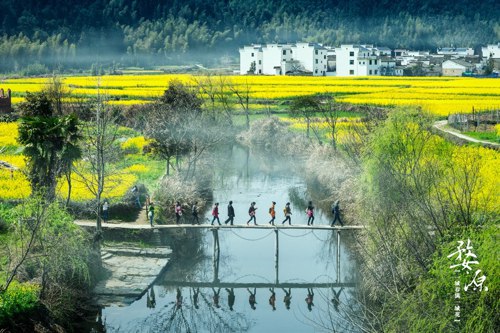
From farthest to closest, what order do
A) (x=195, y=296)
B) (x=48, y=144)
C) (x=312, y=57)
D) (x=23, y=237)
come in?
(x=312, y=57) < (x=48, y=144) < (x=195, y=296) < (x=23, y=237)

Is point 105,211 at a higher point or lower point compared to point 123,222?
higher

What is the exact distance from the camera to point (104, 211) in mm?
30594

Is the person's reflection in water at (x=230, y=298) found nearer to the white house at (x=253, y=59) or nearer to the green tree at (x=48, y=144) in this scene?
the green tree at (x=48, y=144)

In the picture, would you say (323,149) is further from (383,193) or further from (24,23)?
(24,23)

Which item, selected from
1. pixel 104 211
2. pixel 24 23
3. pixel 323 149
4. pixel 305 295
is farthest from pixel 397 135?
pixel 24 23

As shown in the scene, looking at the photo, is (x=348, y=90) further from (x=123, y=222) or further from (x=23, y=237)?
(x=23, y=237)

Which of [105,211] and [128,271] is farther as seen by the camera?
[105,211]

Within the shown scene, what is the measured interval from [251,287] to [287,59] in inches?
3871

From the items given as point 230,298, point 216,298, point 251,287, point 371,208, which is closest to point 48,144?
point 216,298

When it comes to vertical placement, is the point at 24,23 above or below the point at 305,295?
above

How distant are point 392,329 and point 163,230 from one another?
1580 centimetres

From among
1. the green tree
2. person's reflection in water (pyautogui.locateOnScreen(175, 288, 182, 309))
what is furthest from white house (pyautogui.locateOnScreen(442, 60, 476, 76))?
person's reflection in water (pyautogui.locateOnScreen(175, 288, 182, 309))

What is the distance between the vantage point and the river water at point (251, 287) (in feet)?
79.2

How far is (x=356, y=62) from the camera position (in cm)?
11675
